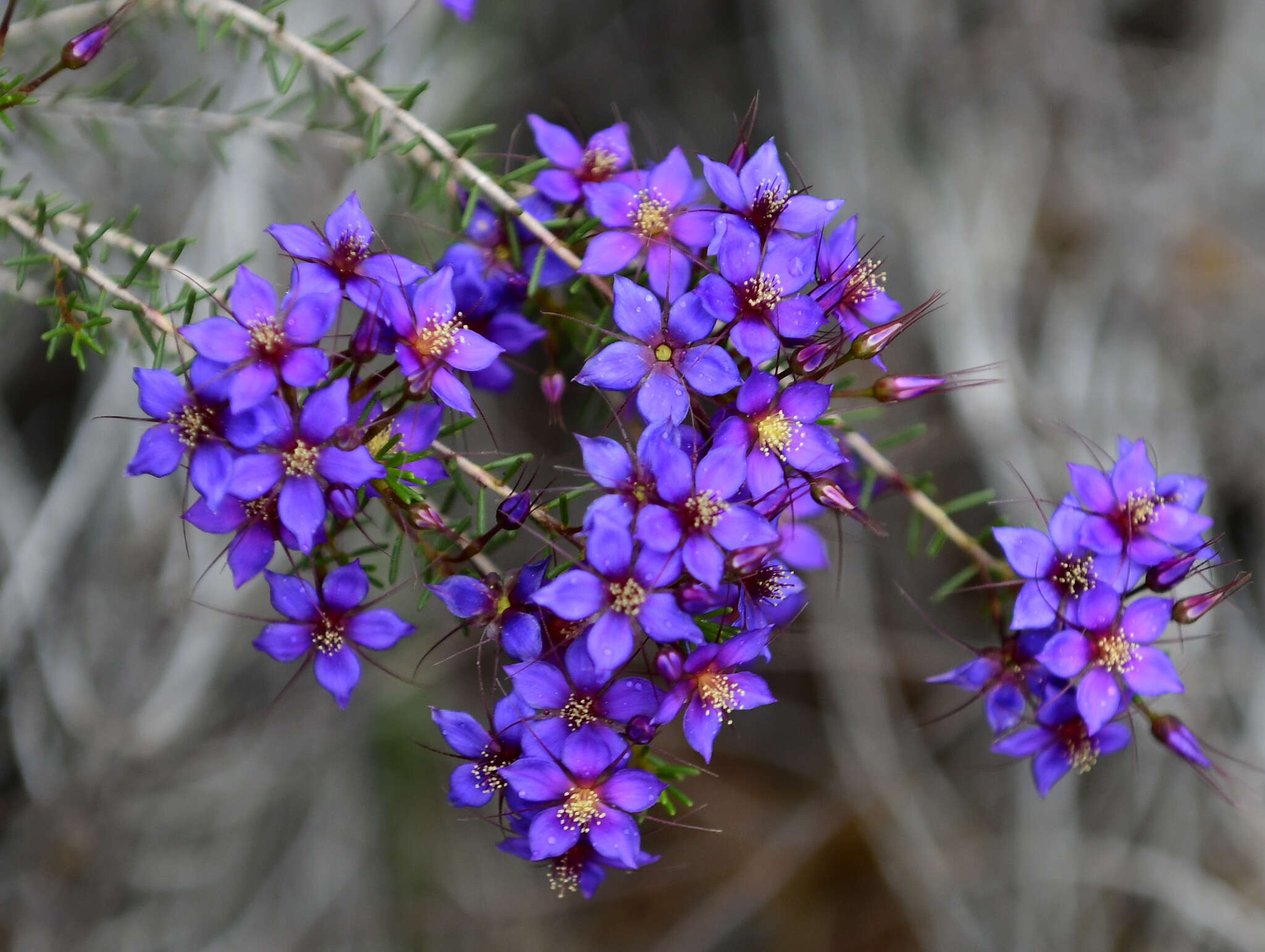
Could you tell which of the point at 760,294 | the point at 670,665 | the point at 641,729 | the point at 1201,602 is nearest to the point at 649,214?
the point at 760,294

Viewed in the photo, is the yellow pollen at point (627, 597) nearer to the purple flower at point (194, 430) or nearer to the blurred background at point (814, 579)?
the purple flower at point (194, 430)

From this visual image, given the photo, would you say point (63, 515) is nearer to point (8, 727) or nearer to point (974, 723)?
point (8, 727)

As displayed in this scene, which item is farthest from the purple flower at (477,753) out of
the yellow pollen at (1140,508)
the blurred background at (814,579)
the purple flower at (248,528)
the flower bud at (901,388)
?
the blurred background at (814,579)

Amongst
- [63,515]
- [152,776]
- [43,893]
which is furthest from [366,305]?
[43,893]

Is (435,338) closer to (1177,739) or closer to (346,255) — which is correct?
(346,255)

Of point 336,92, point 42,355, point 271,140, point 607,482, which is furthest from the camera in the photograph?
point 42,355
